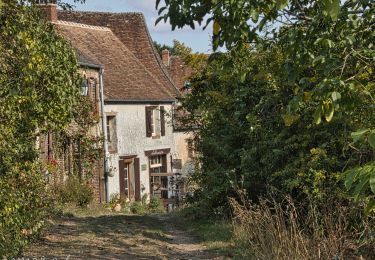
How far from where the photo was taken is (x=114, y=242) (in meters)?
12.3

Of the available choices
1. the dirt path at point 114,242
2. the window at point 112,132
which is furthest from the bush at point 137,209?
the dirt path at point 114,242

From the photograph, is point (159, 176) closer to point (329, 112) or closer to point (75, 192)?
point (75, 192)

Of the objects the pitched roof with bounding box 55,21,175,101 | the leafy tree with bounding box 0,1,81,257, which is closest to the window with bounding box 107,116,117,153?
the pitched roof with bounding box 55,21,175,101

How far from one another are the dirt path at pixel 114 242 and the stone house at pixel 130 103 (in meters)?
13.6

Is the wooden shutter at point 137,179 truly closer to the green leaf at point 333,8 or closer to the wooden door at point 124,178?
the wooden door at point 124,178

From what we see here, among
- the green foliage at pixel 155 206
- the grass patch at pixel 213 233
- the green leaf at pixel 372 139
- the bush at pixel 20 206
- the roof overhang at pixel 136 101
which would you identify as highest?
the roof overhang at pixel 136 101

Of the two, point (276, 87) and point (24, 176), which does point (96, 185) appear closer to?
point (276, 87)

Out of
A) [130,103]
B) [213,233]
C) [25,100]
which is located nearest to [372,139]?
[25,100]

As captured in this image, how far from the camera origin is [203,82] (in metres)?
18.1

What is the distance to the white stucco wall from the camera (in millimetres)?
31234

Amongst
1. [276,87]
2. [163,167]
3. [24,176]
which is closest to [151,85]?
[163,167]

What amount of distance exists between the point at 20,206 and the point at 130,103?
78.0ft

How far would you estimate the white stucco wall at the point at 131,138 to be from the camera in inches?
1230

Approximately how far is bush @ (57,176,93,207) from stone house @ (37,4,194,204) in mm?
5711
